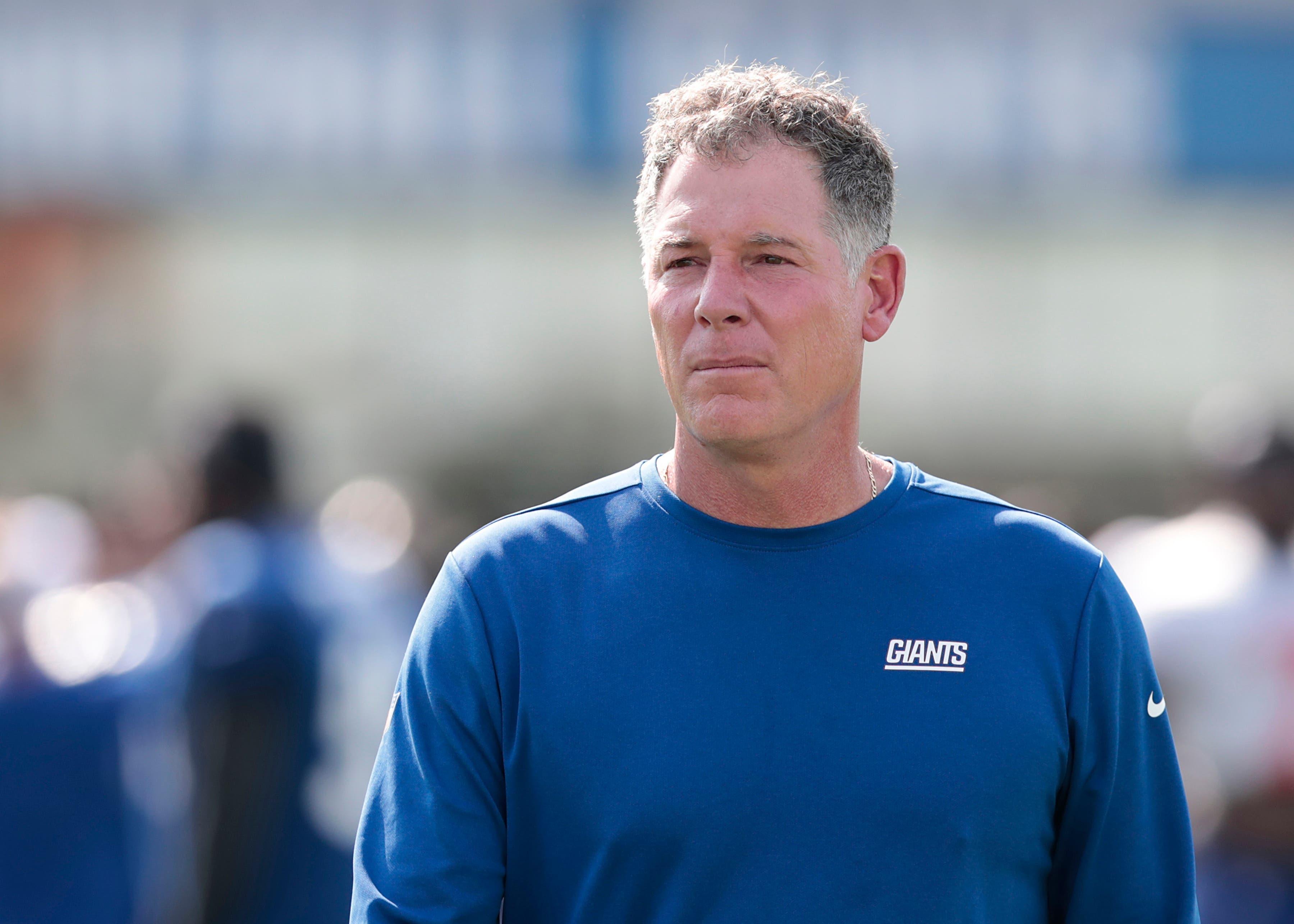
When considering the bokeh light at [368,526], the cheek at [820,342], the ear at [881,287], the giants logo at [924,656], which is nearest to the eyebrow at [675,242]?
the cheek at [820,342]

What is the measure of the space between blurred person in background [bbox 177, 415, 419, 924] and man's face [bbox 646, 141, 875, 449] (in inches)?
107

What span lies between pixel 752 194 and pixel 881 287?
33 centimetres

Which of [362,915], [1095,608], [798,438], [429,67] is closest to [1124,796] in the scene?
[1095,608]

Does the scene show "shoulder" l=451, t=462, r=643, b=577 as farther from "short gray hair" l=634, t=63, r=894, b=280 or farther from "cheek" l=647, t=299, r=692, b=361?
"short gray hair" l=634, t=63, r=894, b=280

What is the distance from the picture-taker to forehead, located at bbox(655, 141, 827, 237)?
6.82ft

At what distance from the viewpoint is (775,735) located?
1.96 meters

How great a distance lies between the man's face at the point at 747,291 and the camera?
209cm

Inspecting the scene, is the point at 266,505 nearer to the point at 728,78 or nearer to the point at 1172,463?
the point at 728,78

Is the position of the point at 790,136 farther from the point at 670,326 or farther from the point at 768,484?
the point at 768,484

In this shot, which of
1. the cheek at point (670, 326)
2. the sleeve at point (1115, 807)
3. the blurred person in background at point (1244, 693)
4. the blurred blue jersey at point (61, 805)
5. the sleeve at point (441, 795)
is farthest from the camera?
the blurred blue jersey at point (61, 805)

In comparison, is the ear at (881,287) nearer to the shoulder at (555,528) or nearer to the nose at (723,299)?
the nose at (723,299)

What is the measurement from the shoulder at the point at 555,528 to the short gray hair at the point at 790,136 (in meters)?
0.39

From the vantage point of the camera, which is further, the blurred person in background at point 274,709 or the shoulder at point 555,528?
the blurred person in background at point 274,709

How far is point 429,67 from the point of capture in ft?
45.6
